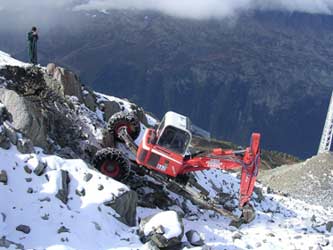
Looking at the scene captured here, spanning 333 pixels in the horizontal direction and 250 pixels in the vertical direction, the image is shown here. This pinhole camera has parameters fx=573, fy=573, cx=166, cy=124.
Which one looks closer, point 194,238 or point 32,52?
point 194,238

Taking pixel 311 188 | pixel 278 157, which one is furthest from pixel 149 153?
pixel 278 157

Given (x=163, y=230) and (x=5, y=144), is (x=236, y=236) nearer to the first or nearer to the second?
(x=163, y=230)

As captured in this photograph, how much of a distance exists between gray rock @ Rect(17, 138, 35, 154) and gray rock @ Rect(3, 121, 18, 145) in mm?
140

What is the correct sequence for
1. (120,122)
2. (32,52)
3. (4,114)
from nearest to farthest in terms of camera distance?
1. (4,114)
2. (120,122)
3. (32,52)

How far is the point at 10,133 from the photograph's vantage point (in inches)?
643

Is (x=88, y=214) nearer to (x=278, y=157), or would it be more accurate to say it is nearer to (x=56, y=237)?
(x=56, y=237)

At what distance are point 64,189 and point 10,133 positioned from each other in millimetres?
2490

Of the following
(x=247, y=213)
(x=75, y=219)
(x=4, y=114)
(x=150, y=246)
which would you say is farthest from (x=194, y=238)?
(x=4, y=114)

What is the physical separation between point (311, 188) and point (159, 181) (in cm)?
3041

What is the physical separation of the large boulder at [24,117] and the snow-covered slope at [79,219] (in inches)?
35.1

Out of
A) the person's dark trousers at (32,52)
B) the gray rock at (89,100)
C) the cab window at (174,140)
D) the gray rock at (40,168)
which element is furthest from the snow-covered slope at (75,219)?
the person's dark trousers at (32,52)

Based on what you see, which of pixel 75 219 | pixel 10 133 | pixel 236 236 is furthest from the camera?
pixel 236 236

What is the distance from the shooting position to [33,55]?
2609 centimetres

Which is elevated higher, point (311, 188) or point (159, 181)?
point (159, 181)
